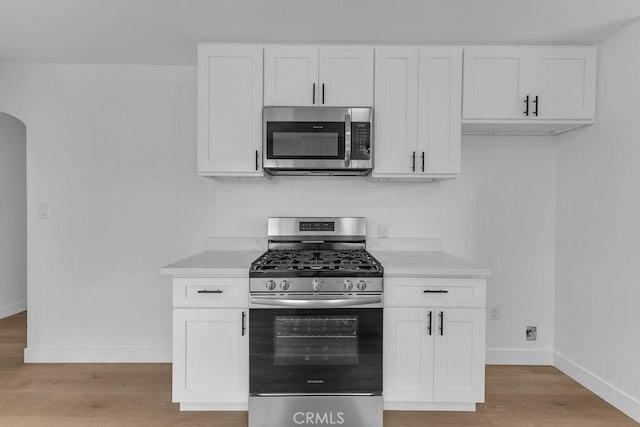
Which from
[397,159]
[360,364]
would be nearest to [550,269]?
[397,159]

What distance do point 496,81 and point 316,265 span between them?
1.84 m

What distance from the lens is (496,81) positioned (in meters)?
2.84

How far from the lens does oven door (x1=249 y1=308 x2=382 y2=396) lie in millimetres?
2350

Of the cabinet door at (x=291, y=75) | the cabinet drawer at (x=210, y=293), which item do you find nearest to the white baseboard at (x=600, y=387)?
the cabinet drawer at (x=210, y=293)

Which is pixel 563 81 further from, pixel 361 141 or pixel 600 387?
pixel 600 387

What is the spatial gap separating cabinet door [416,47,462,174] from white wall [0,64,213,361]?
1795 mm

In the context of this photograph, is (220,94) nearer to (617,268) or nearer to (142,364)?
(142,364)

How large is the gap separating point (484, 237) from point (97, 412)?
3.12 meters

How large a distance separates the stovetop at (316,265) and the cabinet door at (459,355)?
531 millimetres

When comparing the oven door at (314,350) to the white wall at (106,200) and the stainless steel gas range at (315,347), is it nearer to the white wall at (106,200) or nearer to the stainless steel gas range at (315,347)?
the stainless steel gas range at (315,347)

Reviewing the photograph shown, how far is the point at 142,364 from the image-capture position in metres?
3.31

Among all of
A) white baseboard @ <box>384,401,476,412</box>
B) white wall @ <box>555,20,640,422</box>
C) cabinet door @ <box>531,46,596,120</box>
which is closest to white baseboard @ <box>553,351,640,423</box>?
white wall @ <box>555,20,640,422</box>

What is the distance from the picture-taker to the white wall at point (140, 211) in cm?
332

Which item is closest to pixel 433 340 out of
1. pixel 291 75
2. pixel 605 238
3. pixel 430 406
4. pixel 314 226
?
pixel 430 406
